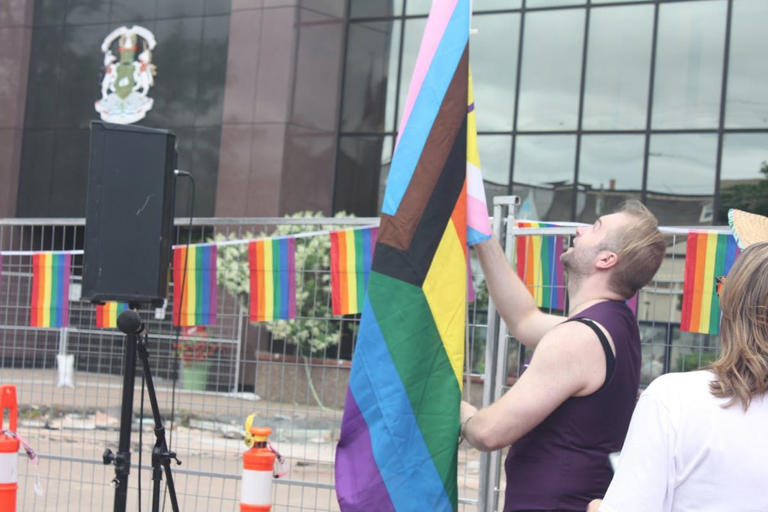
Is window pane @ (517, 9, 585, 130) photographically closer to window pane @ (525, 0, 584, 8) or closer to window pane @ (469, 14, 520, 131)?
window pane @ (525, 0, 584, 8)

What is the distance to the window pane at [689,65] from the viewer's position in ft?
55.1

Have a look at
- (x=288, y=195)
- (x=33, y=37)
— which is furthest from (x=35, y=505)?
(x=33, y=37)

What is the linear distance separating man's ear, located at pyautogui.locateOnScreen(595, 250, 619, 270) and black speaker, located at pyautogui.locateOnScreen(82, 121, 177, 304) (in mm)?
2753

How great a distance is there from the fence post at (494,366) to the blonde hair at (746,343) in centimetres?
239

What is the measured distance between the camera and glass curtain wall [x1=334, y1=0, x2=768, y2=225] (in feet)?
54.5

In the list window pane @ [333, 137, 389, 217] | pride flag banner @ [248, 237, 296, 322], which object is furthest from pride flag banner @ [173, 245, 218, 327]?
window pane @ [333, 137, 389, 217]

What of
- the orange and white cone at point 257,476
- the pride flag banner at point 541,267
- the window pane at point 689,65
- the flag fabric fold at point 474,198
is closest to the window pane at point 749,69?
the window pane at point 689,65

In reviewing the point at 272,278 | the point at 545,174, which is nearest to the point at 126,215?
the point at 272,278

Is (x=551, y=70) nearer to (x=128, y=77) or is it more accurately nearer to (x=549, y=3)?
(x=549, y=3)

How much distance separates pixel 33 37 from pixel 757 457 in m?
22.3

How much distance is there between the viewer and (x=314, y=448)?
292 inches

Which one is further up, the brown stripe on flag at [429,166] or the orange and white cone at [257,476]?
the brown stripe on flag at [429,166]

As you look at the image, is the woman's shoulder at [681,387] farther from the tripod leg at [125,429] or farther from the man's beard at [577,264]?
the tripod leg at [125,429]

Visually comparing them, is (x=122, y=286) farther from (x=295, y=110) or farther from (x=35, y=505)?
(x=295, y=110)
